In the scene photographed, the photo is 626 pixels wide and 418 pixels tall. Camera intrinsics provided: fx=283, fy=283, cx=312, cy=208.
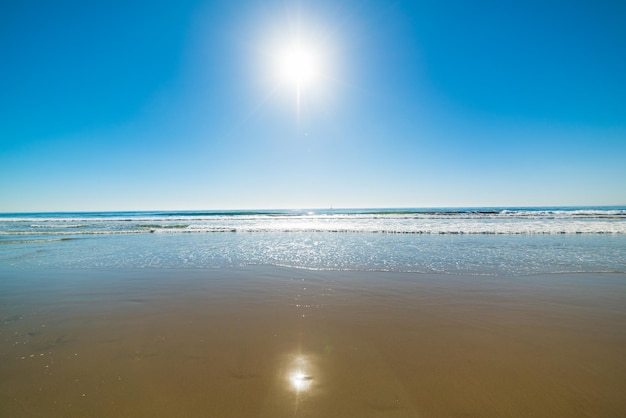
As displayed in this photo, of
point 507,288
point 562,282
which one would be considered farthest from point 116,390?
point 562,282

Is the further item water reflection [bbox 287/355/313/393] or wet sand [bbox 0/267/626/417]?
water reflection [bbox 287/355/313/393]

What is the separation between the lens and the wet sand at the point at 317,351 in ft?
9.98

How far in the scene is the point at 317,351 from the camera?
4.16 m

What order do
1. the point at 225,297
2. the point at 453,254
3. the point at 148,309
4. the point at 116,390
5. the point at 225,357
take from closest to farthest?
the point at 116,390
the point at 225,357
the point at 148,309
the point at 225,297
the point at 453,254

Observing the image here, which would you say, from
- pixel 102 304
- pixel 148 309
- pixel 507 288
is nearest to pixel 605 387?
pixel 507 288

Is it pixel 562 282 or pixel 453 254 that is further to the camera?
pixel 453 254

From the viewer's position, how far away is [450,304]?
606cm

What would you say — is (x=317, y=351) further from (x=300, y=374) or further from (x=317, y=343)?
(x=300, y=374)

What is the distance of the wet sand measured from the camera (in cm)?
304

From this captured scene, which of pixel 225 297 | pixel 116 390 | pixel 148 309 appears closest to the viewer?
pixel 116 390

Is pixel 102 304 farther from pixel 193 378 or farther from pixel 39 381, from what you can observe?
pixel 193 378

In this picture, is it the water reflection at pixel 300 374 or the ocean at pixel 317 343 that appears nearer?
the ocean at pixel 317 343

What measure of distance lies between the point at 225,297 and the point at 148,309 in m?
1.60

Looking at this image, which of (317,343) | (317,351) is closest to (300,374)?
(317,351)
